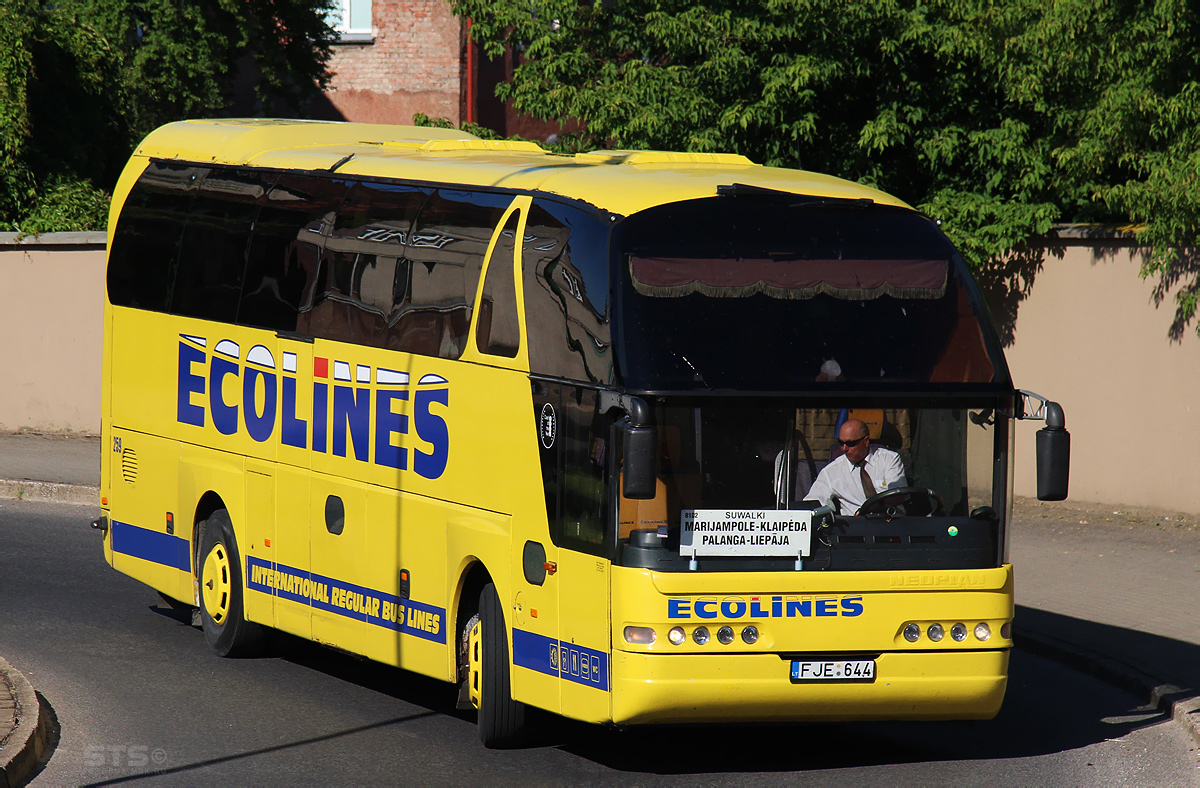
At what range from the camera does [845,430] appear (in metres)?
8.77

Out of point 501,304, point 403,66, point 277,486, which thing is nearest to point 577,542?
point 501,304

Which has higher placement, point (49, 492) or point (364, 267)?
point (364, 267)

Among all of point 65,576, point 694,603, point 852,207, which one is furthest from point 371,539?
point 65,576

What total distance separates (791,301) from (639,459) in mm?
1394

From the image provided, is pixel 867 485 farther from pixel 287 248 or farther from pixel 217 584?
pixel 217 584

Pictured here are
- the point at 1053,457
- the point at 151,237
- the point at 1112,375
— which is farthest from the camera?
the point at 1112,375

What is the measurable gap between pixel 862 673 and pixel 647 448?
1744 mm

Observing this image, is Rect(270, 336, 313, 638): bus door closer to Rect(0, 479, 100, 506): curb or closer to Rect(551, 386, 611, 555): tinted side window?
Rect(551, 386, 611, 555): tinted side window

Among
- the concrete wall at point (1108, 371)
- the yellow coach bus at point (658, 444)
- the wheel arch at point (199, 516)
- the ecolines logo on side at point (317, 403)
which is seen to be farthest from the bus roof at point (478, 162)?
the concrete wall at point (1108, 371)

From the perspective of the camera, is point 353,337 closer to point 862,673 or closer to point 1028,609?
point 862,673

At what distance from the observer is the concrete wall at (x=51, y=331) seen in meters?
23.1

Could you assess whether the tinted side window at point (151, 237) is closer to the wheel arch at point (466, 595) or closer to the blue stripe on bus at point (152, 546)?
the blue stripe on bus at point (152, 546)

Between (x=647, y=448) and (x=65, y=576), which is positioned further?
(x=65, y=576)

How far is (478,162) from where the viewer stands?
11070mm
